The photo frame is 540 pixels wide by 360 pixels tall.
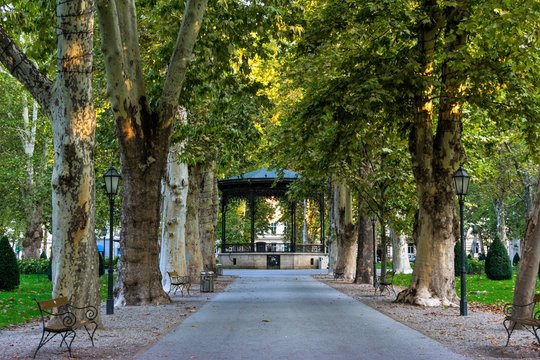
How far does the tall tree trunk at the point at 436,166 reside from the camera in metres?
18.8

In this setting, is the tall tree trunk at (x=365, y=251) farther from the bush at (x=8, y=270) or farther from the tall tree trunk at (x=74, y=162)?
the tall tree trunk at (x=74, y=162)

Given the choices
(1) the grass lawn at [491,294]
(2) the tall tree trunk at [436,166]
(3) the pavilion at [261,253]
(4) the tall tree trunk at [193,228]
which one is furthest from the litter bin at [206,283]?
(3) the pavilion at [261,253]

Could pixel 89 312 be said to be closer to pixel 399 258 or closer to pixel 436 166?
pixel 436 166

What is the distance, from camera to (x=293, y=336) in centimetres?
1209

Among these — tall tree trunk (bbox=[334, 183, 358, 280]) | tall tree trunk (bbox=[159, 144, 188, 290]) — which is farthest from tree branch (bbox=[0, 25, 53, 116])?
tall tree trunk (bbox=[334, 183, 358, 280])

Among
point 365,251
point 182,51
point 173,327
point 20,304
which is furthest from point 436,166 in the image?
point 20,304

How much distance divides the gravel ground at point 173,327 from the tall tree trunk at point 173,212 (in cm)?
515

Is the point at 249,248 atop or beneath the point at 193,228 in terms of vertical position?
beneath

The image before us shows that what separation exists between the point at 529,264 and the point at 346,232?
867 inches

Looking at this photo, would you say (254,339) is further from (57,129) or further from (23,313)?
(23,313)

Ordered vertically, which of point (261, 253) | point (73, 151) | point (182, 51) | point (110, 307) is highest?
point (182, 51)

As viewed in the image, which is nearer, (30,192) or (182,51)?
(182,51)

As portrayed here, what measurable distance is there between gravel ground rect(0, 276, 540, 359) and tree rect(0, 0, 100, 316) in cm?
105

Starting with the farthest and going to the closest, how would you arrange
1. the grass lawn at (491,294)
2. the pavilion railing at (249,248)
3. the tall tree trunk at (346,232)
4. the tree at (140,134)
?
the pavilion railing at (249,248), the tall tree trunk at (346,232), the grass lawn at (491,294), the tree at (140,134)
